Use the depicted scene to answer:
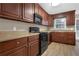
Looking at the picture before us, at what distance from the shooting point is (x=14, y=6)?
2.09 metres

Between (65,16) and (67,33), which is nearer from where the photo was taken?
(67,33)

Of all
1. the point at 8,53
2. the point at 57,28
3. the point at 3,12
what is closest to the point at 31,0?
the point at 3,12

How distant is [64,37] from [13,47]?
173 inches

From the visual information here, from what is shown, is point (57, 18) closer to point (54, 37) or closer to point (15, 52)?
point (54, 37)

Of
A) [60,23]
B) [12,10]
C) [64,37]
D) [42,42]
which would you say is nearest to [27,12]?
[12,10]

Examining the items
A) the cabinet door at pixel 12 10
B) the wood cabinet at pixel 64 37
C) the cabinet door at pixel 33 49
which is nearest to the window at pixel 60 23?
the wood cabinet at pixel 64 37

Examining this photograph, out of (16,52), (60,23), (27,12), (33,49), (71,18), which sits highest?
(71,18)

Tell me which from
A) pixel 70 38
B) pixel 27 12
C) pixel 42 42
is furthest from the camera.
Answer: pixel 70 38

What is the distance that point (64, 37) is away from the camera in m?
5.51

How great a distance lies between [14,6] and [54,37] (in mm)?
4320

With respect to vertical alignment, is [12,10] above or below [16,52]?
above

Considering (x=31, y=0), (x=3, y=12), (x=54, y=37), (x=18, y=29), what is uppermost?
(x=31, y=0)

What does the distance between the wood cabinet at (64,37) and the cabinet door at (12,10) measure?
3819 mm

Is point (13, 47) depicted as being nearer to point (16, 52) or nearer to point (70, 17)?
point (16, 52)
